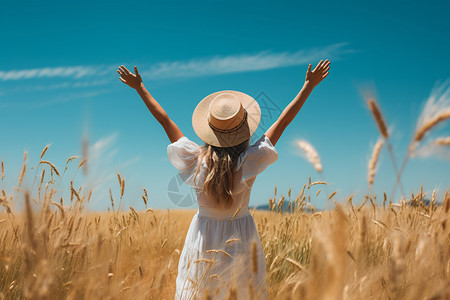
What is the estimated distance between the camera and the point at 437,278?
138cm

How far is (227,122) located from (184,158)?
382 mm

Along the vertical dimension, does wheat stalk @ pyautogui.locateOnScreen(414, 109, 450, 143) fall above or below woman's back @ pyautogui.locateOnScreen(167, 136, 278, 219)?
above

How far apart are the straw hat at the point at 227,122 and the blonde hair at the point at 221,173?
0.19ft

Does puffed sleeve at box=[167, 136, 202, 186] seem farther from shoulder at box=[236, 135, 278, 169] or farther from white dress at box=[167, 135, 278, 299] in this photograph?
shoulder at box=[236, 135, 278, 169]

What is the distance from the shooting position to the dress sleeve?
2234 mm

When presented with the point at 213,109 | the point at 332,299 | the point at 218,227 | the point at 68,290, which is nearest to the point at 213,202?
the point at 218,227

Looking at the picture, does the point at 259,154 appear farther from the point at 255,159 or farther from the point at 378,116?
the point at 378,116

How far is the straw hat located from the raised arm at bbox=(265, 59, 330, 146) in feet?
0.46

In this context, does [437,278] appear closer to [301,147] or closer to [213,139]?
[301,147]

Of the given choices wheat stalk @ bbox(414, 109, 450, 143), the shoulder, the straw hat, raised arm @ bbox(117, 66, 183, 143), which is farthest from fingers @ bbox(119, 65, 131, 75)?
wheat stalk @ bbox(414, 109, 450, 143)

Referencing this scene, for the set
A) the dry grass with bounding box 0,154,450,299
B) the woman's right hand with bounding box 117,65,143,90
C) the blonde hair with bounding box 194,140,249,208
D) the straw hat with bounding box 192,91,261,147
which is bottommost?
the dry grass with bounding box 0,154,450,299

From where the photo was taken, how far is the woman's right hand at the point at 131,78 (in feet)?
8.91

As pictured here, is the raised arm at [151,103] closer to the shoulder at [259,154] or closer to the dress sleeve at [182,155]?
the dress sleeve at [182,155]

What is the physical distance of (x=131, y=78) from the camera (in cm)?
272
